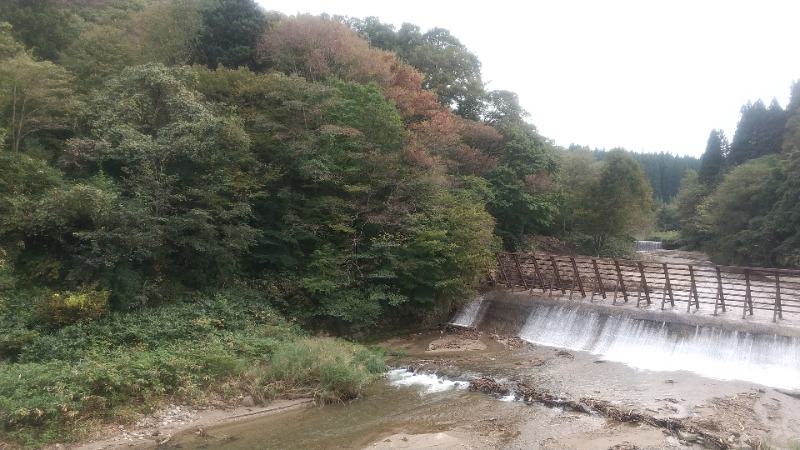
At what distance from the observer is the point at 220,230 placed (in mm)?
17203

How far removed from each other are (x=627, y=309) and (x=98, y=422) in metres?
14.5

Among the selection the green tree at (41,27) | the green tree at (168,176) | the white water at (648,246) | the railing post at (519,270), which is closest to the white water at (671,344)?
the railing post at (519,270)

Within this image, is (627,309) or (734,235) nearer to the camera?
(627,309)

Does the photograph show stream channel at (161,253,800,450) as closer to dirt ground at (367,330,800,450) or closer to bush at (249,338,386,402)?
dirt ground at (367,330,800,450)

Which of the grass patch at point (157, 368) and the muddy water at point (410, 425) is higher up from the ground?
the grass patch at point (157, 368)

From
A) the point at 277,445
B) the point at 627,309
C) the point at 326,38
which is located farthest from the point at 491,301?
the point at 326,38

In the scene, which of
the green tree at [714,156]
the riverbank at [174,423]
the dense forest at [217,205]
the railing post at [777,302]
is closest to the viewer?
the riverbank at [174,423]

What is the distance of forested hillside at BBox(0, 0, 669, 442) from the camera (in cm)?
1238

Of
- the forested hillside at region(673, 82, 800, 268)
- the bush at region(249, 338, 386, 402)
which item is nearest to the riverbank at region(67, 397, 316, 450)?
the bush at region(249, 338, 386, 402)

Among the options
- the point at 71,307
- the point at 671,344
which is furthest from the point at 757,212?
the point at 71,307

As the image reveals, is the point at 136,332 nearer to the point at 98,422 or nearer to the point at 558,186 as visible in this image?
the point at 98,422

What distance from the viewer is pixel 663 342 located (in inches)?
577

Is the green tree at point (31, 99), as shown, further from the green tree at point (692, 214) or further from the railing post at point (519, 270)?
the green tree at point (692, 214)

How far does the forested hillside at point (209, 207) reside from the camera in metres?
12.4
